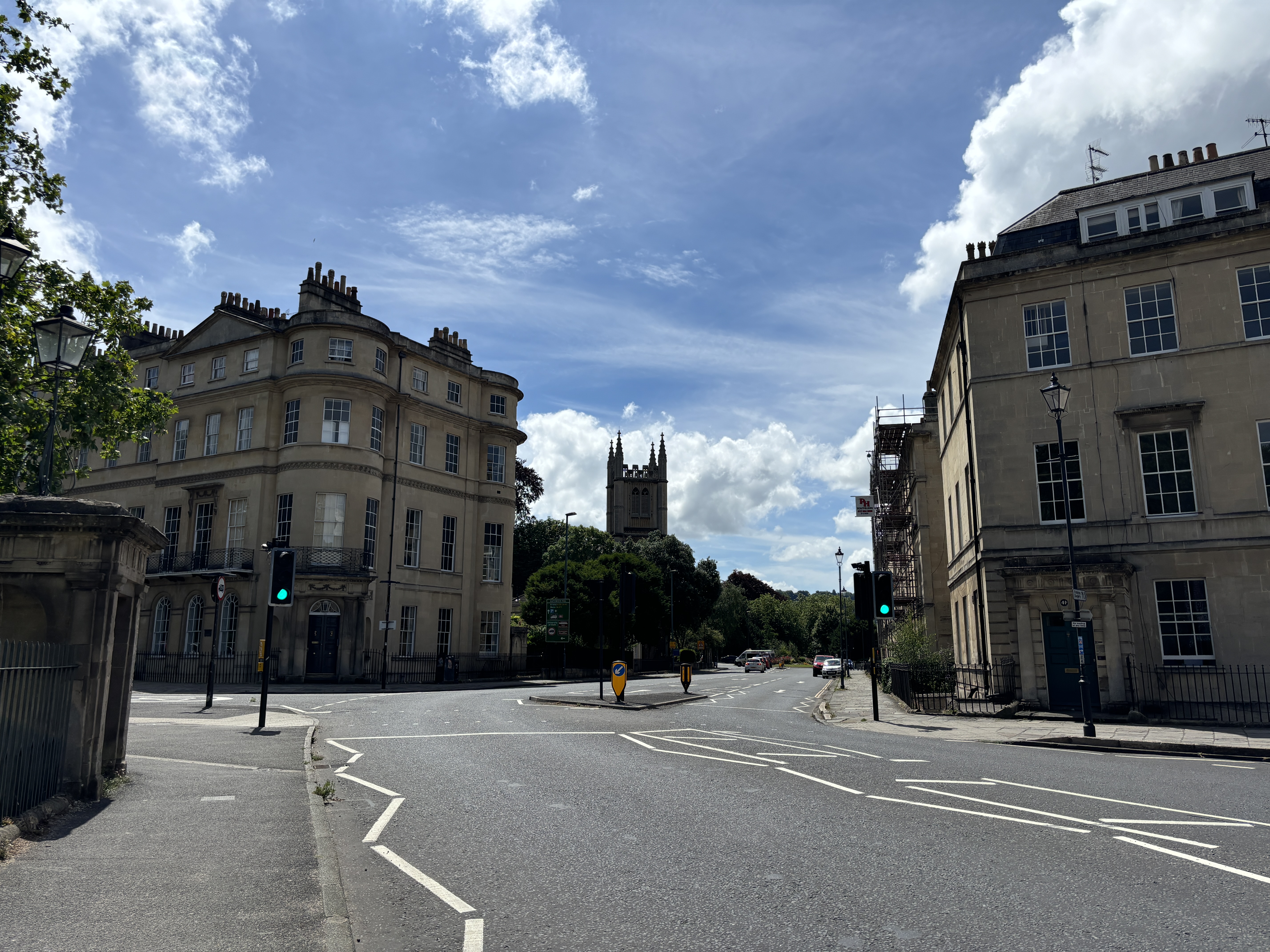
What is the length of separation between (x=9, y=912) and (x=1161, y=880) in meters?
7.36

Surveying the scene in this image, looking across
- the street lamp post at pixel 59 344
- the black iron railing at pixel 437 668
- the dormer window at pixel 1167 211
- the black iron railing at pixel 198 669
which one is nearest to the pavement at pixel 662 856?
the street lamp post at pixel 59 344

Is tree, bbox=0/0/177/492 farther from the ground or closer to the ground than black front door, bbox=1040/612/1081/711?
farther from the ground

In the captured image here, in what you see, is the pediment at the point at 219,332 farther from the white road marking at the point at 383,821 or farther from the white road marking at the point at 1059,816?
the white road marking at the point at 1059,816

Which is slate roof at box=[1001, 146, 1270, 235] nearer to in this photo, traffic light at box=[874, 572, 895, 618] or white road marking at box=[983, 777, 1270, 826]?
traffic light at box=[874, 572, 895, 618]

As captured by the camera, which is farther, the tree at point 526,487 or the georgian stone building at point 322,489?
the tree at point 526,487

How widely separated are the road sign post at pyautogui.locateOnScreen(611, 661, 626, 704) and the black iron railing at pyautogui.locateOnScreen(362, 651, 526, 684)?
12.8m

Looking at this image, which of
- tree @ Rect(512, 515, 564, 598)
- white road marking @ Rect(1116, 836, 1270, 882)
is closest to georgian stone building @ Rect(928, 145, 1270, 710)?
white road marking @ Rect(1116, 836, 1270, 882)

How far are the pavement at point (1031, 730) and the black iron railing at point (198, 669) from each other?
23887 millimetres

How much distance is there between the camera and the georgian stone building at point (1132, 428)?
21.5 meters

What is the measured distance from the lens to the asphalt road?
506 centimetres

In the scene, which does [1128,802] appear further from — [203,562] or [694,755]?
[203,562]

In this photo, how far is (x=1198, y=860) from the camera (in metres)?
6.66

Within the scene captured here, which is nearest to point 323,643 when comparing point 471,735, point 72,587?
point 471,735

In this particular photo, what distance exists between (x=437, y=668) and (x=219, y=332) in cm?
1933
